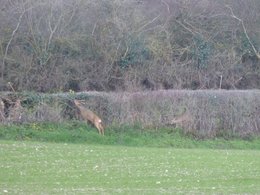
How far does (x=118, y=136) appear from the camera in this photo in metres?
35.8

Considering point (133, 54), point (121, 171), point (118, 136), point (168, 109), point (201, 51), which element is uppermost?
point (201, 51)

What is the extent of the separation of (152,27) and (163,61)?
2.37 meters

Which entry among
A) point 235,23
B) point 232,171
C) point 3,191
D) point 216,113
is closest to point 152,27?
point 235,23

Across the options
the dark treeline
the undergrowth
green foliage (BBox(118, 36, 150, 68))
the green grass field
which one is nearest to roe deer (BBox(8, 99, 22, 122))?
the undergrowth

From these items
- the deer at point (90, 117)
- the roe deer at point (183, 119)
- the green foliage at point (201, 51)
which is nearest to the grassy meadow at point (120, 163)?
the deer at point (90, 117)

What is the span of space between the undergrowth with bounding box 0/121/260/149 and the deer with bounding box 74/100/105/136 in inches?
10.2

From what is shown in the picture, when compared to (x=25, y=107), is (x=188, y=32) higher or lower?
higher

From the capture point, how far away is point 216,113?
124 feet

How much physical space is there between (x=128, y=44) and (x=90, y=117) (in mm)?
7486

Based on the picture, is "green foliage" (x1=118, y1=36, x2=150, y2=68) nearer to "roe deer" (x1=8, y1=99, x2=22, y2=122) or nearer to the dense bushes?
the dense bushes

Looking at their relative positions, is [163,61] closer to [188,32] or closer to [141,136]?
[188,32]

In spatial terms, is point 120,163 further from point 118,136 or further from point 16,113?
point 16,113

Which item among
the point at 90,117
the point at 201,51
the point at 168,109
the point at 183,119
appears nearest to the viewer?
the point at 90,117

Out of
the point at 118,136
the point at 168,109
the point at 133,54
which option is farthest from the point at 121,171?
the point at 133,54
